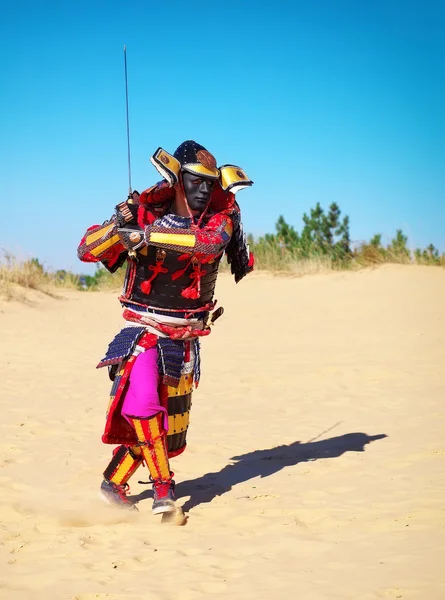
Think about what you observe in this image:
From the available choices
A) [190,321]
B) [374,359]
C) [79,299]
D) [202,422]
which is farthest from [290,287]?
[190,321]

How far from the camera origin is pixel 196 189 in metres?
5.11

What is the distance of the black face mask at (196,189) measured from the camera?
5.10 metres

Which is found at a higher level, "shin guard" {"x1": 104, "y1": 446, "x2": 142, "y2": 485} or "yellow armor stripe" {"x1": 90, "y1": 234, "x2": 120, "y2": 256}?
"yellow armor stripe" {"x1": 90, "y1": 234, "x2": 120, "y2": 256}

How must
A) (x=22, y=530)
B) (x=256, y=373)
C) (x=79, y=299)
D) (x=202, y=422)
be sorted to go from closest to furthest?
(x=22, y=530) < (x=202, y=422) < (x=256, y=373) < (x=79, y=299)

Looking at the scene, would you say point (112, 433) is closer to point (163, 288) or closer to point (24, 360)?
point (163, 288)

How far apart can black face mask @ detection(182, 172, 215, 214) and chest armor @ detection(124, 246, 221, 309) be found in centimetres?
37

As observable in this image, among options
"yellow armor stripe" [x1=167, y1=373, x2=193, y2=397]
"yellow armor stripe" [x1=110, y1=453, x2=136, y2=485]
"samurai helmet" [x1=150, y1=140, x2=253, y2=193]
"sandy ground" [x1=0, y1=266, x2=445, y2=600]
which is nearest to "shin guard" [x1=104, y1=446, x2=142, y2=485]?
"yellow armor stripe" [x1=110, y1=453, x2=136, y2=485]

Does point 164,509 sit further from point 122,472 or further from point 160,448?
point 122,472

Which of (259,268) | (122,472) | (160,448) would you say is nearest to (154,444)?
(160,448)

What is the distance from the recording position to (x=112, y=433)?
5.15 meters

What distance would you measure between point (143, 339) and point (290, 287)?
47.2 feet

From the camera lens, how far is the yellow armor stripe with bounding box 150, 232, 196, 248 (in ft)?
15.7

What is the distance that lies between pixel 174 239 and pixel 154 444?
4.19ft

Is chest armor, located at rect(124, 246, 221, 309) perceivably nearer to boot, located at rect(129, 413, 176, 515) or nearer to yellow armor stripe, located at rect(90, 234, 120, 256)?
yellow armor stripe, located at rect(90, 234, 120, 256)
